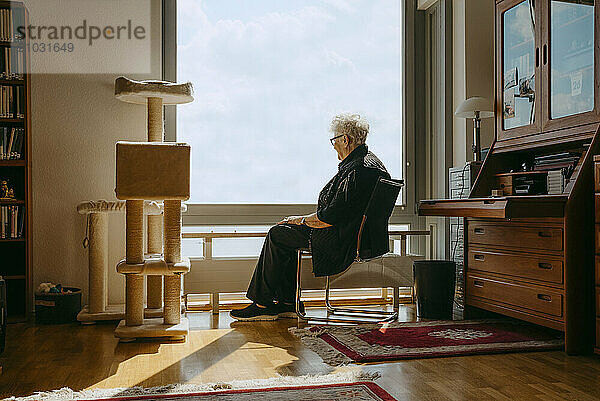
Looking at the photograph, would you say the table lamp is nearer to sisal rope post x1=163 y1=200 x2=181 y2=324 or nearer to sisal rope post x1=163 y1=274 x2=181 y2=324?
sisal rope post x1=163 y1=200 x2=181 y2=324

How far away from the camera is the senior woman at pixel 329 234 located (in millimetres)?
3807

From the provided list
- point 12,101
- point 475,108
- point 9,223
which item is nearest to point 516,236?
point 475,108

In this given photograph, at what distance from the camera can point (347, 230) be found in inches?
150

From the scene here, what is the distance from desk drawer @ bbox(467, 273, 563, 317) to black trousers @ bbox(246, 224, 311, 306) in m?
1.03

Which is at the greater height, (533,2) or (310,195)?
(533,2)

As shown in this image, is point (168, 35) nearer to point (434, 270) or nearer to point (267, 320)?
point (267, 320)

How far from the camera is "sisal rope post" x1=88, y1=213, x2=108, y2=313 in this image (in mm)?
3938

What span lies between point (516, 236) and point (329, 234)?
3.40 ft

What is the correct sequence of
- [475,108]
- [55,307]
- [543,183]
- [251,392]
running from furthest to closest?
[475,108], [55,307], [543,183], [251,392]

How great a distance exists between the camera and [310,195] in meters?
4.90

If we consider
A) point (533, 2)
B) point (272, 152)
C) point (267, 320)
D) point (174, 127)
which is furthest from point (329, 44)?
point (267, 320)

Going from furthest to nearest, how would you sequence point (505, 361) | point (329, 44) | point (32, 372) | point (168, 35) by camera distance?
point (329, 44)
point (168, 35)
point (505, 361)
point (32, 372)

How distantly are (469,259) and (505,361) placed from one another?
1.09 m

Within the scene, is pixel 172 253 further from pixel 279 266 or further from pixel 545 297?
pixel 545 297
